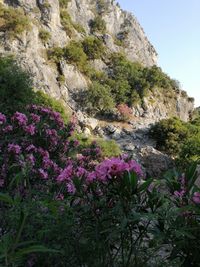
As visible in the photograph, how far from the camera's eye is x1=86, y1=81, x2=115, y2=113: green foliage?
1175 inches

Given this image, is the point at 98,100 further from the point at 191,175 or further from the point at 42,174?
the point at 191,175

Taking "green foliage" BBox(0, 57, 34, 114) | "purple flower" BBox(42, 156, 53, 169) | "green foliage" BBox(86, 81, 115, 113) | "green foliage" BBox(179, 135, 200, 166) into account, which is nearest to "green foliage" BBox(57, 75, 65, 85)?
"green foliage" BBox(86, 81, 115, 113)

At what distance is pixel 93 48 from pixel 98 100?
8197 millimetres

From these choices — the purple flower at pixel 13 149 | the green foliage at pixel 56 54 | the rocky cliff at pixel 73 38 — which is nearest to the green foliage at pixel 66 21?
the rocky cliff at pixel 73 38

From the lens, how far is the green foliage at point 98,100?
2984 centimetres

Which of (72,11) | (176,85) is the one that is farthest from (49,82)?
(176,85)

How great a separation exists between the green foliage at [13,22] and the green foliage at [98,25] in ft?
39.3

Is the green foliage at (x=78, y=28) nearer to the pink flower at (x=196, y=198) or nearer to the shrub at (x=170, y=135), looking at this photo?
the shrub at (x=170, y=135)

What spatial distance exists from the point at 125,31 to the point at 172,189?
45.9 meters

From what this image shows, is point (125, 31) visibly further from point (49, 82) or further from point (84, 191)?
point (84, 191)

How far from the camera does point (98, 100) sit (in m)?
30.0

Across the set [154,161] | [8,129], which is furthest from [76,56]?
[8,129]

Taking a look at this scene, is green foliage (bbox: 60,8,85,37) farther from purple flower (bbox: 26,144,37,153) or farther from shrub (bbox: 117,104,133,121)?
purple flower (bbox: 26,144,37,153)

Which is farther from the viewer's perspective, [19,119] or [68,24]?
[68,24]
